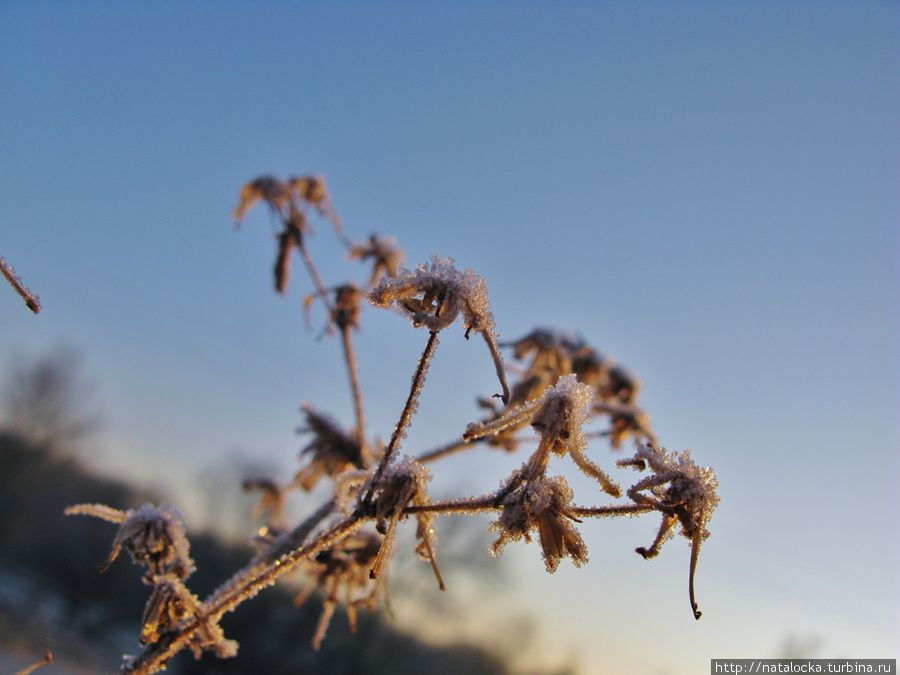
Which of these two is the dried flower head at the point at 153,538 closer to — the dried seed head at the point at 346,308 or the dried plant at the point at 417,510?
the dried plant at the point at 417,510

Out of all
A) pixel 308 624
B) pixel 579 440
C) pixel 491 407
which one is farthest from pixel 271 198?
pixel 308 624

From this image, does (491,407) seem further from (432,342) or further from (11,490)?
(11,490)

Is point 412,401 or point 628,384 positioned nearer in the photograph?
point 412,401

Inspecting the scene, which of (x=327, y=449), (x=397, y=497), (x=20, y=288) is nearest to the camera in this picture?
(x=20, y=288)

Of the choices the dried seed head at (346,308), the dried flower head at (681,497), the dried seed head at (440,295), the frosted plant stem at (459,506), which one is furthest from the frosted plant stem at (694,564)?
the dried seed head at (346,308)

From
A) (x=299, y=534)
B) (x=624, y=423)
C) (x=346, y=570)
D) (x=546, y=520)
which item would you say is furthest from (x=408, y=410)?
(x=624, y=423)

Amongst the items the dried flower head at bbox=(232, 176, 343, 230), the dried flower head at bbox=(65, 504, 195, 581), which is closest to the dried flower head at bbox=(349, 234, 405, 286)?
the dried flower head at bbox=(232, 176, 343, 230)

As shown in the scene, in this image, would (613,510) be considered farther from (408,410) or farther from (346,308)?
(346,308)
